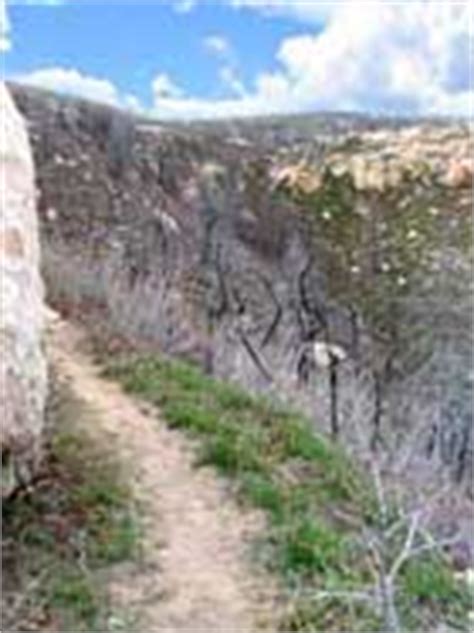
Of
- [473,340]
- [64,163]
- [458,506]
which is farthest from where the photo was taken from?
[64,163]

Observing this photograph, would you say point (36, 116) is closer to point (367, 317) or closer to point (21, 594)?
point (367, 317)

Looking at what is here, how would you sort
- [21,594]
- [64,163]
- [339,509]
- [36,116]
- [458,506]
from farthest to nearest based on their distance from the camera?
1. [36,116]
2. [64,163]
3. [458,506]
4. [339,509]
5. [21,594]

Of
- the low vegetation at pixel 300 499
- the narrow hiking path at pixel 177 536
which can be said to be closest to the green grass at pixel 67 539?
the narrow hiking path at pixel 177 536

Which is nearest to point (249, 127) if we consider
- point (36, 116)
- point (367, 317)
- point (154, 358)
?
point (36, 116)

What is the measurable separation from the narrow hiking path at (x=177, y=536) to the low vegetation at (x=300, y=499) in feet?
0.38

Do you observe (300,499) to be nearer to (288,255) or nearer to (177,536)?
(177,536)

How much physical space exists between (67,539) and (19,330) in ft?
3.29

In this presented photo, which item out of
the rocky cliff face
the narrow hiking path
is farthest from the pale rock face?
the rocky cliff face

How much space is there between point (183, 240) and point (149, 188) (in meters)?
4.34

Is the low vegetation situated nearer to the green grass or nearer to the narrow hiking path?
the narrow hiking path

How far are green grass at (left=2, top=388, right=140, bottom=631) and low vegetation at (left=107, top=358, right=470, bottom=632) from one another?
2.19 ft

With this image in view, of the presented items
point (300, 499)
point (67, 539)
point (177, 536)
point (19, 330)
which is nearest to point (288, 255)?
point (300, 499)

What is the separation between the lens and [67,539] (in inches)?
346

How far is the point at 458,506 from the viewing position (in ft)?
35.9
